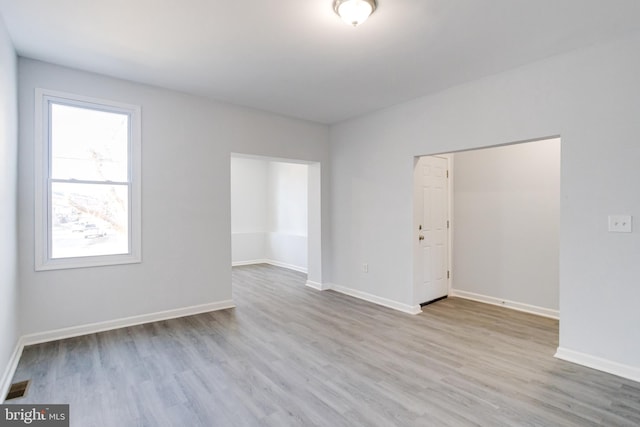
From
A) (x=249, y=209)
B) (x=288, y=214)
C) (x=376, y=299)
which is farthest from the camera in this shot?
(x=249, y=209)

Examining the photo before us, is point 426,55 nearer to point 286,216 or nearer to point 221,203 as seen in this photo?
Answer: point 221,203

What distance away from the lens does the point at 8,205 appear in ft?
8.72

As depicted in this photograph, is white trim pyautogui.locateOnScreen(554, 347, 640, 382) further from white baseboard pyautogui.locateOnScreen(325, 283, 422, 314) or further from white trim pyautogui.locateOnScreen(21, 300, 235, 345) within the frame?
white trim pyautogui.locateOnScreen(21, 300, 235, 345)

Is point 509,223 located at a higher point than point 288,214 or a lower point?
lower

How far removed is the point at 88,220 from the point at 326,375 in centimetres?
301

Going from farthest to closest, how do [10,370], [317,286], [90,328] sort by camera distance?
1. [317,286]
2. [90,328]
3. [10,370]

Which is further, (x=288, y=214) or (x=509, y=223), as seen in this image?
(x=288, y=214)

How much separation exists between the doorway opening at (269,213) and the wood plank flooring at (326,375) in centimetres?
350

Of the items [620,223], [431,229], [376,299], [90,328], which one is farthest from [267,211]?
[620,223]

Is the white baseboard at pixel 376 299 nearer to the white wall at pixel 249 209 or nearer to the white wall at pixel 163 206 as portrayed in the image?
the white wall at pixel 163 206

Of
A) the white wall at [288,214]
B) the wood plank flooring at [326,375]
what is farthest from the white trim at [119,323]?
the white wall at [288,214]

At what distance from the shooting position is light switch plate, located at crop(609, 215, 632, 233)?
258 centimetres

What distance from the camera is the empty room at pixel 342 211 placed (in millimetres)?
2320

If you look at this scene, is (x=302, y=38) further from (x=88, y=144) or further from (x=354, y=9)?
(x=88, y=144)
